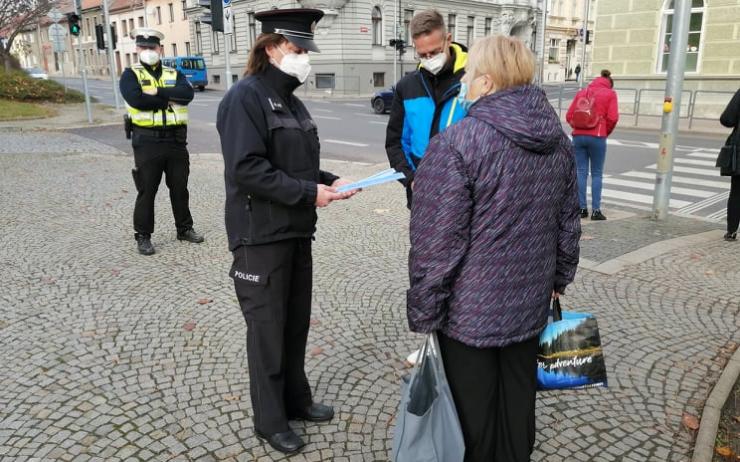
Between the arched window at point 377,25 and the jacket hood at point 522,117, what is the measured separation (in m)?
39.6

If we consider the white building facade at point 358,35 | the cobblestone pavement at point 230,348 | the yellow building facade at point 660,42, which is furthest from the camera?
the white building facade at point 358,35

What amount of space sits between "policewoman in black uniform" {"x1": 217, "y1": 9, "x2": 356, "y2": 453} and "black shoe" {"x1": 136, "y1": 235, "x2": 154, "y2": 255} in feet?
11.7

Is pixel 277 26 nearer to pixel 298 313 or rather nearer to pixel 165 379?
pixel 298 313

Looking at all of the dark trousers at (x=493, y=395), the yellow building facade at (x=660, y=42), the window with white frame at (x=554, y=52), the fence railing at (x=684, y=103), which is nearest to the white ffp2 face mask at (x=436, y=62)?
the dark trousers at (x=493, y=395)

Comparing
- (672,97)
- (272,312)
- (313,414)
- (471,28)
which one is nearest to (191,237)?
(313,414)

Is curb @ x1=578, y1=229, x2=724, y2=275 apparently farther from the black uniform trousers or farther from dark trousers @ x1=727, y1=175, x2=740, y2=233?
the black uniform trousers

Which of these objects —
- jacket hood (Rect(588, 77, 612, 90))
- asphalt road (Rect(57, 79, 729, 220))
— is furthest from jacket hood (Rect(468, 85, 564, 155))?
asphalt road (Rect(57, 79, 729, 220))

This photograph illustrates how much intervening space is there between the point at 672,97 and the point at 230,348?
6135 mm

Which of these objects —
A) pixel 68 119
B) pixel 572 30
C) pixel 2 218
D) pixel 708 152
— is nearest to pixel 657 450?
pixel 2 218

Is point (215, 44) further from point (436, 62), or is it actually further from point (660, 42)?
point (436, 62)

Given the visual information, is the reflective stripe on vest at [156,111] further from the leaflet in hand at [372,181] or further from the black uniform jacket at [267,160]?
the leaflet in hand at [372,181]

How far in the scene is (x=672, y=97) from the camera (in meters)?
7.23

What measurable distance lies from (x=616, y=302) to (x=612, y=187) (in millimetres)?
5793

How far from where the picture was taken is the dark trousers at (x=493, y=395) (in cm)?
222
